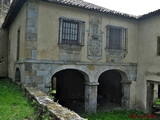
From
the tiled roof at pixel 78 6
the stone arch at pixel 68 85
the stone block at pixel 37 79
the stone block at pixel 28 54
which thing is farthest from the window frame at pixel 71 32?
the stone arch at pixel 68 85

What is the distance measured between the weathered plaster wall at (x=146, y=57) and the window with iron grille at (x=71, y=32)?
4120 millimetres

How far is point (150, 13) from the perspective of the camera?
375 inches

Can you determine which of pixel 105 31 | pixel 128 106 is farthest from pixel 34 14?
pixel 128 106

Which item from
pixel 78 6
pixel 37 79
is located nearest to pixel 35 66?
pixel 37 79

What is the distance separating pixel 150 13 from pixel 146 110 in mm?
5723

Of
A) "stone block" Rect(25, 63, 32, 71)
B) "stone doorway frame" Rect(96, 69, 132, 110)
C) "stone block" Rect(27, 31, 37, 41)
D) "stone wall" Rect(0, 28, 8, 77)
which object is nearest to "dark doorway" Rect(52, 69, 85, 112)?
"stone doorway frame" Rect(96, 69, 132, 110)

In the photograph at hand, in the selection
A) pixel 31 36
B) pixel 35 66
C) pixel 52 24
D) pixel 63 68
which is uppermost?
pixel 52 24

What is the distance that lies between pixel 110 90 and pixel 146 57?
469 cm

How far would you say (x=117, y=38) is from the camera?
10.4 metres

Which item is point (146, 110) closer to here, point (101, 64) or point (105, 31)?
point (101, 64)

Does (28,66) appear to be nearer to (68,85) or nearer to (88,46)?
(88,46)

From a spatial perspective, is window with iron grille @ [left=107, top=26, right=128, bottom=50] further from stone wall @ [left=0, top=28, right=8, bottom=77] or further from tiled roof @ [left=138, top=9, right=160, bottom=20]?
stone wall @ [left=0, top=28, right=8, bottom=77]

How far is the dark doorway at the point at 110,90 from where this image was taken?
1276cm

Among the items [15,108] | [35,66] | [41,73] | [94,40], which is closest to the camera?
[15,108]
